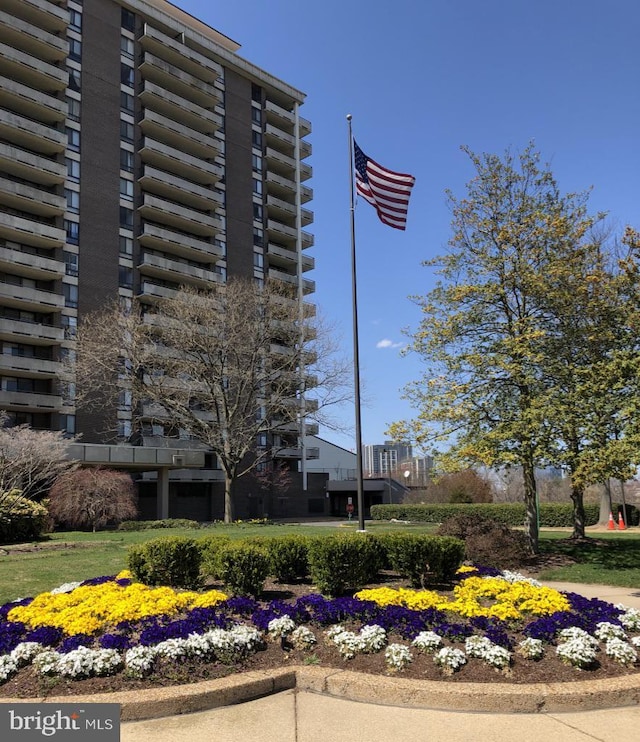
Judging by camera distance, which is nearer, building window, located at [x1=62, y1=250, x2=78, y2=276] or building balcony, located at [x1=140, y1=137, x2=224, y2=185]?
building window, located at [x1=62, y1=250, x2=78, y2=276]

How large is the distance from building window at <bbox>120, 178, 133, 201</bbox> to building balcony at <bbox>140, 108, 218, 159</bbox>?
17.8 ft

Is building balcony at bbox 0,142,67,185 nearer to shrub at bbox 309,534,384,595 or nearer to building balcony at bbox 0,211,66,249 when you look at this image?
building balcony at bbox 0,211,66,249

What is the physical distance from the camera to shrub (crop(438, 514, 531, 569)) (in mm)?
14289

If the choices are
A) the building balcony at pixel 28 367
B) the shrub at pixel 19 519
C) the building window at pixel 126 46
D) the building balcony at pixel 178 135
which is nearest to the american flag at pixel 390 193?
the shrub at pixel 19 519

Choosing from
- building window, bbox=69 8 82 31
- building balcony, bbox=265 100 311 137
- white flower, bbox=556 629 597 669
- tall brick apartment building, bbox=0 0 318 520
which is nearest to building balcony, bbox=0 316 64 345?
tall brick apartment building, bbox=0 0 318 520

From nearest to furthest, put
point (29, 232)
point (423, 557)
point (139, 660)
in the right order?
point (139, 660)
point (423, 557)
point (29, 232)

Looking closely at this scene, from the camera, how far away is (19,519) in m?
22.9

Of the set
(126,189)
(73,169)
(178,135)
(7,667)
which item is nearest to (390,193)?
(7,667)

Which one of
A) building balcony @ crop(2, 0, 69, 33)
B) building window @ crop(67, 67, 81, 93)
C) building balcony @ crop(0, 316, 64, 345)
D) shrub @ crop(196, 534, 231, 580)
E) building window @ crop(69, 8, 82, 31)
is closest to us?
shrub @ crop(196, 534, 231, 580)

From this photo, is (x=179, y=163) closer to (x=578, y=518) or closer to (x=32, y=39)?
(x=32, y=39)

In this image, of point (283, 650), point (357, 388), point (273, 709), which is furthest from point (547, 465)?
point (273, 709)

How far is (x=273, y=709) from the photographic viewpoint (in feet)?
17.5

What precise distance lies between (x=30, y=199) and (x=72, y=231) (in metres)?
3.92

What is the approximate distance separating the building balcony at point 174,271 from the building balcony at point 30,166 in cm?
879
